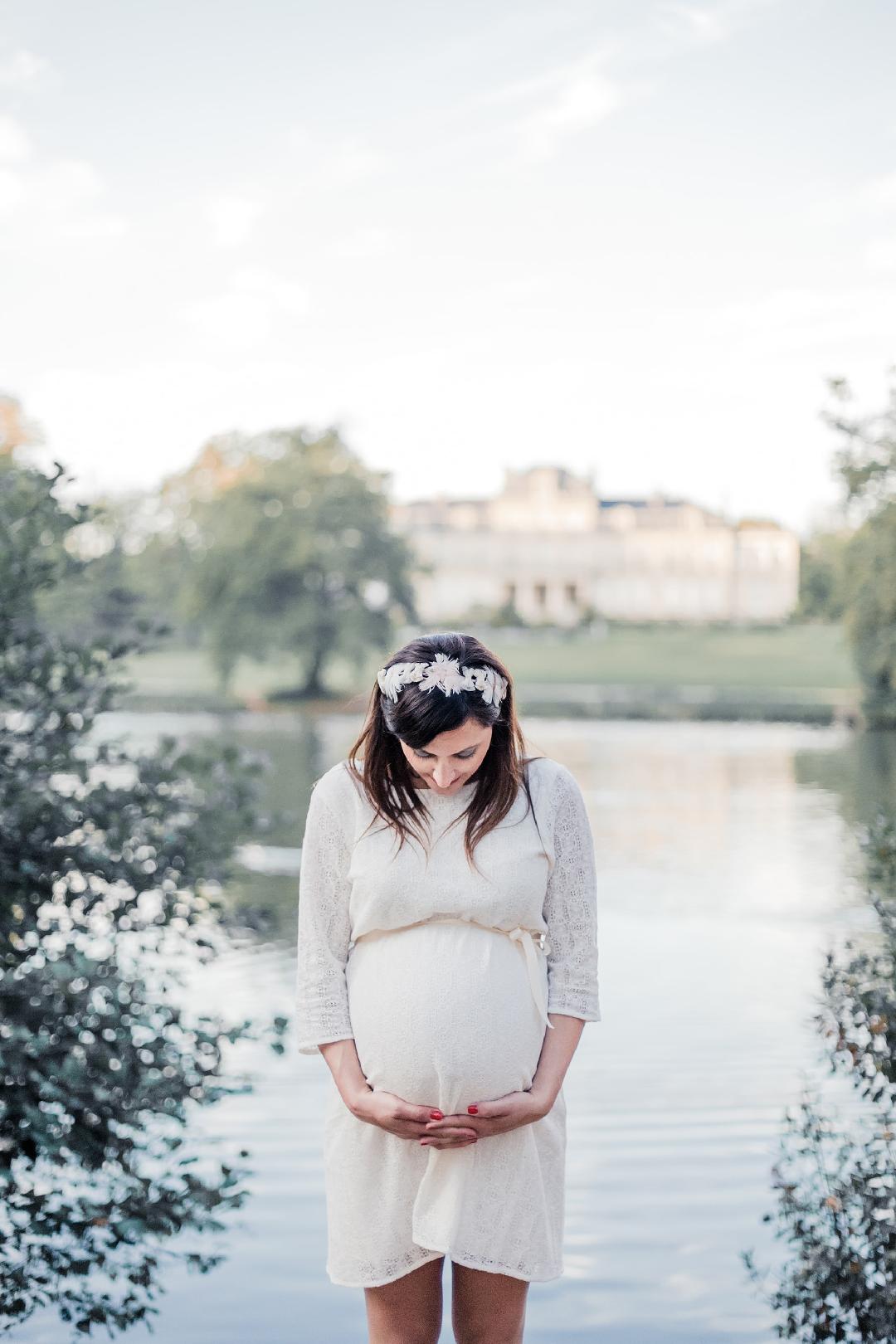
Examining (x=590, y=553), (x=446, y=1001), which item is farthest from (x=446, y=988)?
(x=590, y=553)

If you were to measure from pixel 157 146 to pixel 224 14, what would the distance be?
1253 cm

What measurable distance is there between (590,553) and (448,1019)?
67451mm

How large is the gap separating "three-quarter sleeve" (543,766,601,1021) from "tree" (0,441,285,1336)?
4.50 feet

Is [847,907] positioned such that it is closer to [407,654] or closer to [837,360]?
[407,654]

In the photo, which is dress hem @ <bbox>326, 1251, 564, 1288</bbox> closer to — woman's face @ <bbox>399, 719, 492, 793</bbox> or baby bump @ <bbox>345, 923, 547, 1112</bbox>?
baby bump @ <bbox>345, 923, 547, 1112</bbox>

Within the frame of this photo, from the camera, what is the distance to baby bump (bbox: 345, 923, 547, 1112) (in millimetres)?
2039

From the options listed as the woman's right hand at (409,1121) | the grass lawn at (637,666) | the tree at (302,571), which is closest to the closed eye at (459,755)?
the woman's right hand at (409,1121)

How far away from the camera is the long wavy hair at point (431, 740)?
2.02 m

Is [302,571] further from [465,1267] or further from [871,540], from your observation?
[465,1267]

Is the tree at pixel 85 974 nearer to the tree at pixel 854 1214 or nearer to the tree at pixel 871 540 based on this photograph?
the tree at pixel 854 1214

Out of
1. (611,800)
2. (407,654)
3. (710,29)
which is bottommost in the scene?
(611,800)

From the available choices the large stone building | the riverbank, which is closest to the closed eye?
the riverbank

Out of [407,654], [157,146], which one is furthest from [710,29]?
[407,654]

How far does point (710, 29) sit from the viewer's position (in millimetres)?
22453
